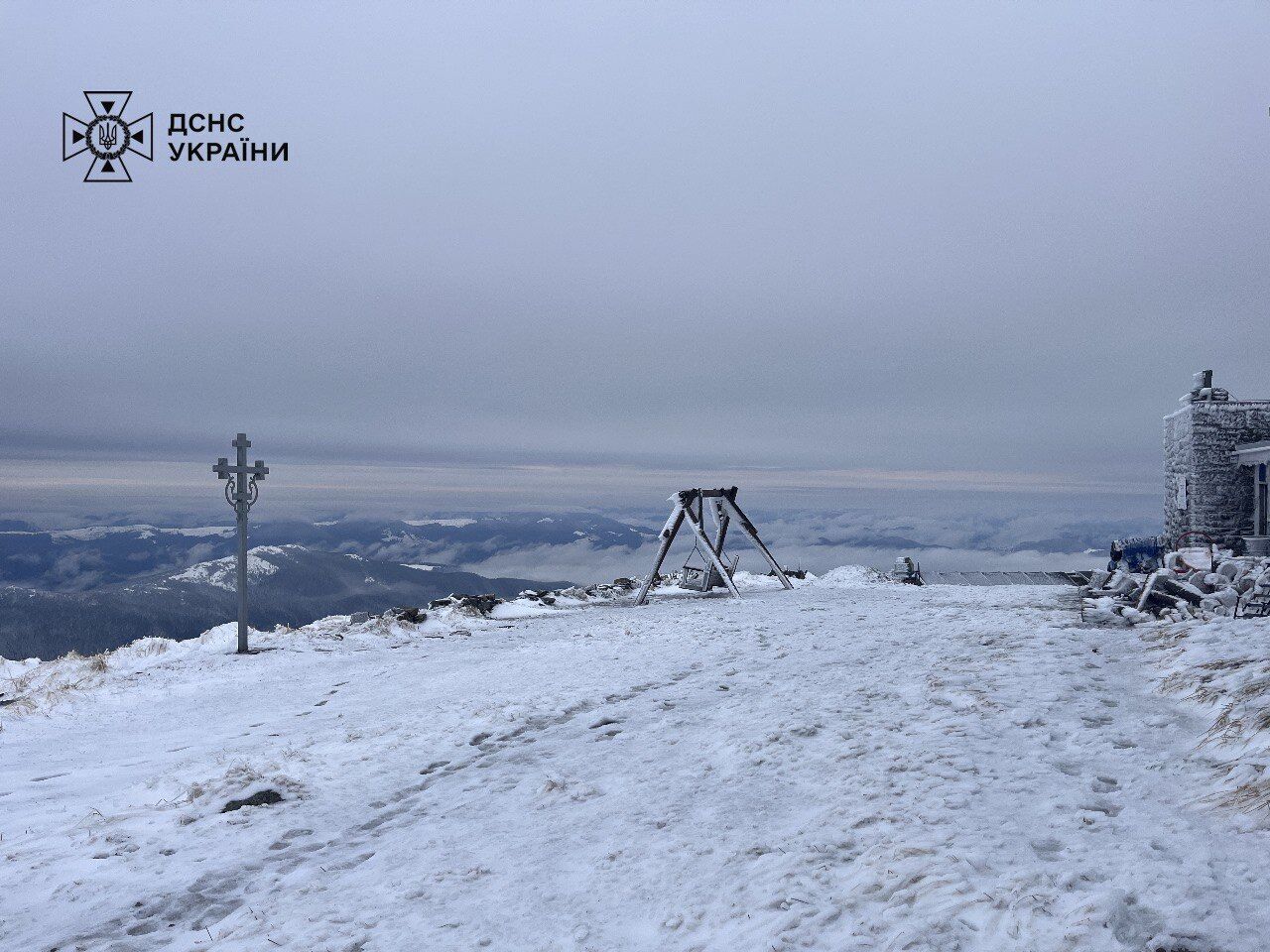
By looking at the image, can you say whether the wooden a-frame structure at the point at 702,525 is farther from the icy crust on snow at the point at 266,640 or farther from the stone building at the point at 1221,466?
the stone building at the point at 1221,466

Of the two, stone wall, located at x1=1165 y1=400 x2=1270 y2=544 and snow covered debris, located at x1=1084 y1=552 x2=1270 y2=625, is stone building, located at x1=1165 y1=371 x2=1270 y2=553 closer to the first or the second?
stone wall, located at x1=1165 y1=400 x2=1270 y2=544

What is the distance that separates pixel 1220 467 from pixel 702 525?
18.1m

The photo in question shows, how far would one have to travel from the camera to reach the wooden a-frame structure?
1831 centimetres

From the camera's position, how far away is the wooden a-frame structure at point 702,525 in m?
18.3

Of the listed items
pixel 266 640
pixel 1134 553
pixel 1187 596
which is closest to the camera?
pixel 1187 596

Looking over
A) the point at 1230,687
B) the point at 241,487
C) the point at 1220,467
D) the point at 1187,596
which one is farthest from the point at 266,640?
the point at 1220,467

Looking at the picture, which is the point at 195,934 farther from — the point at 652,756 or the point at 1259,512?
the point at 1259,512

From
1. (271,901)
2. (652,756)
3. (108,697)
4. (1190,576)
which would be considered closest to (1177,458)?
(1190,576)

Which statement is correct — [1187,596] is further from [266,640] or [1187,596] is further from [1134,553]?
[266,640]

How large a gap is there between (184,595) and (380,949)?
233 meters

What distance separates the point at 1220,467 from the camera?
21734 millimetres

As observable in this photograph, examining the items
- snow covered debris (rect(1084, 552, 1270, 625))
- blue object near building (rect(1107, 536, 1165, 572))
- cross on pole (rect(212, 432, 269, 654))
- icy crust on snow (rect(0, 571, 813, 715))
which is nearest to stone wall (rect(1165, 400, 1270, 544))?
blue object near building (rect(1107, 536, 1165, 572))

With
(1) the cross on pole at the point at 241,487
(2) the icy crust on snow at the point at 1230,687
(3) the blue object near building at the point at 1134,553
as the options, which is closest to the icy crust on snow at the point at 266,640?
(1) the cross on pole at the point at 241,487

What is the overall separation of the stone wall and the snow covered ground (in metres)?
17.2
